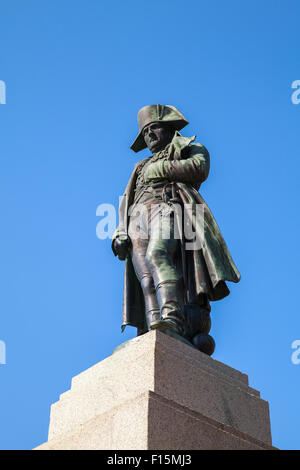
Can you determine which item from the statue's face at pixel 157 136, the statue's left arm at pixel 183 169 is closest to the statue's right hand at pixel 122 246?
the statue's left arm at pixel 183 169

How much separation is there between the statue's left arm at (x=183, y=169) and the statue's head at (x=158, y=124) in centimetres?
61

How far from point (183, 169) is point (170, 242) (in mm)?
1109

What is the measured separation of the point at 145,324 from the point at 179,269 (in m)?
0.89

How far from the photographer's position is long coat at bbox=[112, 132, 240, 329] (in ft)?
24.5

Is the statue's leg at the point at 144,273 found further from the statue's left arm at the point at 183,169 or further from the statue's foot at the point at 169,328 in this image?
the statue's left arm at the point at 183,169

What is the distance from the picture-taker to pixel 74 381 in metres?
6.80

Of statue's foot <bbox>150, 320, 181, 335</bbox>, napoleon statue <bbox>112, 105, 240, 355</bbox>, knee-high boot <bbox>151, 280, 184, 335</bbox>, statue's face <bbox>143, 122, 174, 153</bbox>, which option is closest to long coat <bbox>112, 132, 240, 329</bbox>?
napoleon statue <bbox>112, 105, 240, 355</bbox>

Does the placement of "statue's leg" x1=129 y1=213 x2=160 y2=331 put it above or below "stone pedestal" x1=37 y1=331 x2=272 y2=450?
above

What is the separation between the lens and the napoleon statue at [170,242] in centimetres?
720

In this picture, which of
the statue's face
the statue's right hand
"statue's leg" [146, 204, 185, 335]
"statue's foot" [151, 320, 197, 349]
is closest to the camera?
"statue's foot" [151, 320, 197, 349]

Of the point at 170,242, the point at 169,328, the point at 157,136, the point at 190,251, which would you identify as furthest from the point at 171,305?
the point at 157,136

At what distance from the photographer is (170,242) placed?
752 cm

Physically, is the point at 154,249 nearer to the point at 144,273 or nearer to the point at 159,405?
the point at 144,273

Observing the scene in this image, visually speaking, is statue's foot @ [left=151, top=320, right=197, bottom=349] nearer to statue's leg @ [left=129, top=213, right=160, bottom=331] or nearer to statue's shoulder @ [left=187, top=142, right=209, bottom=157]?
statue's leg @ [left=129, top=213, right=160, bottom=331]
